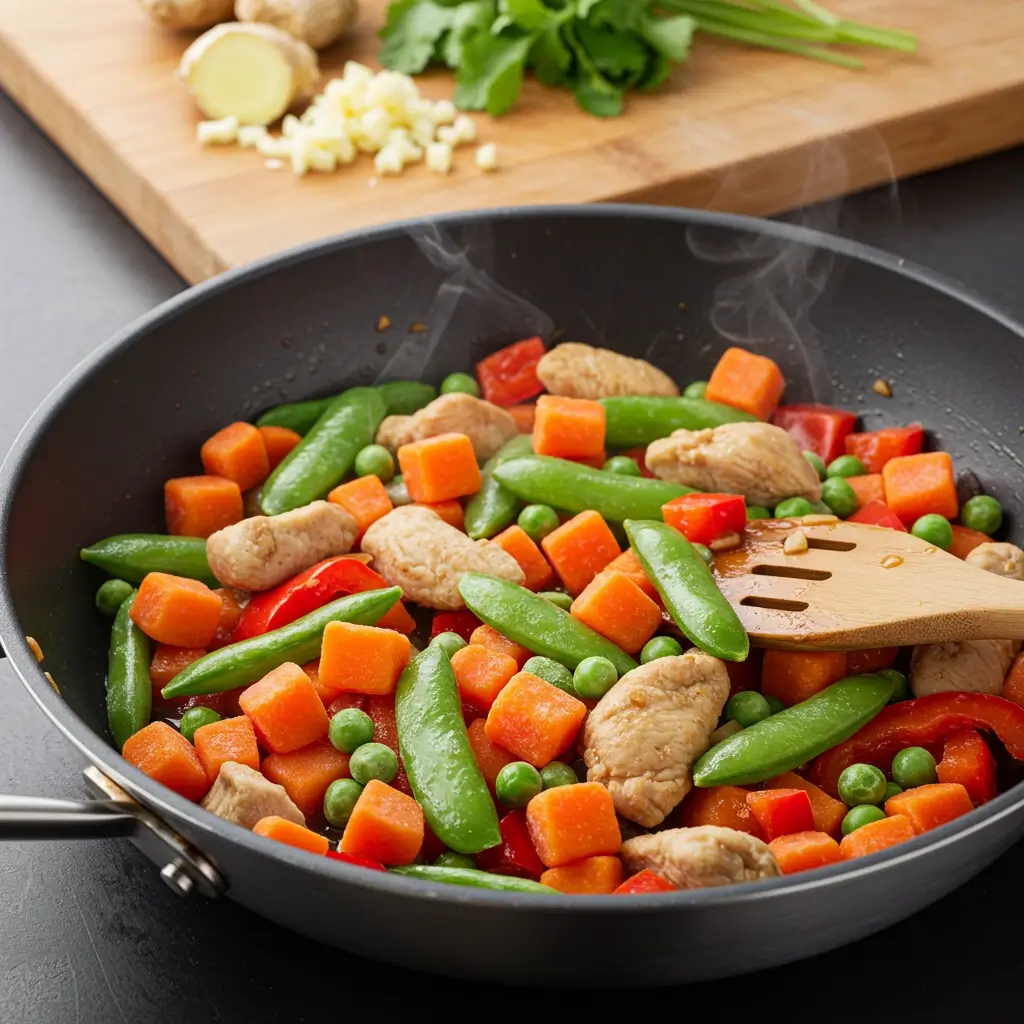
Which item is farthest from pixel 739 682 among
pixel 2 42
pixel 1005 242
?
pixel 2 42

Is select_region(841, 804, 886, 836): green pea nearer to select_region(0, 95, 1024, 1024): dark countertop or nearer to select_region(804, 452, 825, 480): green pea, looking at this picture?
select_region(0, 95, 1024, 1024): dark countertop

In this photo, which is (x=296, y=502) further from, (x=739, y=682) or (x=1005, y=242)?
(x=1005, y=242)

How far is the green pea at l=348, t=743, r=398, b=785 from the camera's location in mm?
2488

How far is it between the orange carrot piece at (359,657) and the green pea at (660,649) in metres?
0.53

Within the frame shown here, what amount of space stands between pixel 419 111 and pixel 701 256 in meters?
1.33

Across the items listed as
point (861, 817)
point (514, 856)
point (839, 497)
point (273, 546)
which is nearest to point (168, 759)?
point (273, 546)

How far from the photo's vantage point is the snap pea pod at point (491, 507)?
3131mm

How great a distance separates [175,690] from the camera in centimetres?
267

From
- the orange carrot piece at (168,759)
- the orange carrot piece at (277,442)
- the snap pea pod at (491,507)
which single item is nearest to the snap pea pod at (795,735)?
the snap pea pod at (491,507)

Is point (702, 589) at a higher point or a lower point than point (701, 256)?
lower

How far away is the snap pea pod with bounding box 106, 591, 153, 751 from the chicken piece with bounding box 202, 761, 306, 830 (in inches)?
13.2

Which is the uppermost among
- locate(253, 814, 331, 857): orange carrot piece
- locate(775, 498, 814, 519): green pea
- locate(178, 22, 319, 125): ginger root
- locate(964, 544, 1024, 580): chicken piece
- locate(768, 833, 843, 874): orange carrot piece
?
locate(178, 22, 319, 125): ginger root

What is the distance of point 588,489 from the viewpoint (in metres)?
3.09

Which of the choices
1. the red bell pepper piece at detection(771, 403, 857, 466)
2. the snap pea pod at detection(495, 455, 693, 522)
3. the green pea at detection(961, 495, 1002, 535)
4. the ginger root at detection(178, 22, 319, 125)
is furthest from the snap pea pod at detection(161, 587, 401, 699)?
the ginger root at detection(178, 22, 319, 125)
